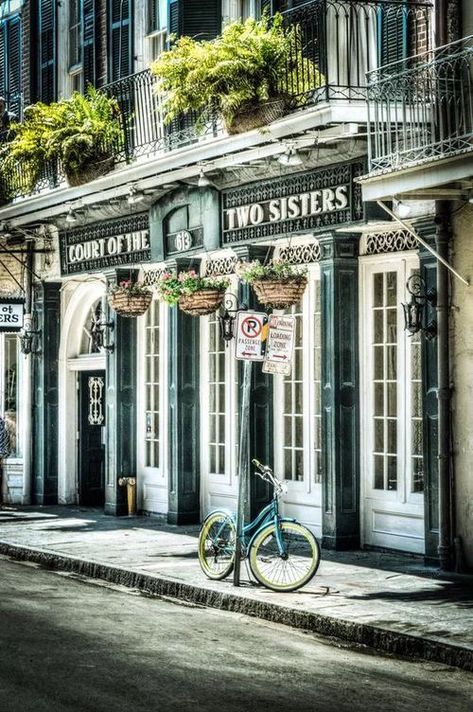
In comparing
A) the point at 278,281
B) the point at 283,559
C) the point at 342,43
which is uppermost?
the point at 342,43

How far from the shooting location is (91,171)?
18656 mm

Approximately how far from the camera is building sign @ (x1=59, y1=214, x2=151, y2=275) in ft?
61.7

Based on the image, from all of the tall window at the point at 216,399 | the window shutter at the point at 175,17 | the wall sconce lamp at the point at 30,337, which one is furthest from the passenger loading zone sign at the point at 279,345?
the wall sconce lamp at the point at 30,337

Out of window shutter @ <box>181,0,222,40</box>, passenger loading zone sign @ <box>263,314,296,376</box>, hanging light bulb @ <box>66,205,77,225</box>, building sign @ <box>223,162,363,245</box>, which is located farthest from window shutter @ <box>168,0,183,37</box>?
passenger loading zone sign @ <box>263,314,296,376</box>

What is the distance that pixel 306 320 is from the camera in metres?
16.1

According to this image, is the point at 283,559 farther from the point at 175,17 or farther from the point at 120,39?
the point at 120,39

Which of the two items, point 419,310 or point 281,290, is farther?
point 281,290

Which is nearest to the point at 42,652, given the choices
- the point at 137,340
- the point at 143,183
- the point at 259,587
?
the point at 259,587

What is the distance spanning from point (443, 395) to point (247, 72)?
4.34 meters

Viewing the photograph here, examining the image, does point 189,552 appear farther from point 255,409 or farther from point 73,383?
point 73,383

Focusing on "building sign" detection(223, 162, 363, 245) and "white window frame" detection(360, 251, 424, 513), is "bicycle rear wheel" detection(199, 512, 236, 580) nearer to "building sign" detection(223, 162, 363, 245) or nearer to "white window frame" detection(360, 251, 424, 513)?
"white window frame" detection(360, 251, 424, 513)

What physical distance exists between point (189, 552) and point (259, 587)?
284 centimetres

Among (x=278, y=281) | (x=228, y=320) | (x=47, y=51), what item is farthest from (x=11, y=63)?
(x=278, y=281)

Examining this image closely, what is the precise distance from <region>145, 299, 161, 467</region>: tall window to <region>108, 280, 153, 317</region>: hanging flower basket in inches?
29.8
